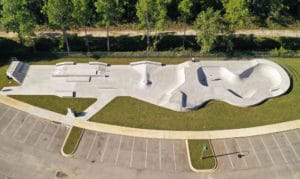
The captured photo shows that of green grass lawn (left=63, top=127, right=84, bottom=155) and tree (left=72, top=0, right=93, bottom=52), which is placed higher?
tree (left=72, top=0, right=93, bottom=52)

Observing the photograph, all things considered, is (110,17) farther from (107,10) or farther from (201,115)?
(201,115)

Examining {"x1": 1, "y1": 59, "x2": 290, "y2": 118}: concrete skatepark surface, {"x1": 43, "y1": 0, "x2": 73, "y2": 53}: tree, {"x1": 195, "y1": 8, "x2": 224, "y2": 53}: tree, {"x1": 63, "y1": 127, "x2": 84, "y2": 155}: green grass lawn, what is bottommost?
{"x1": 63, "y1": 127, "x2": 84, "y2": 155}: green grass lawn

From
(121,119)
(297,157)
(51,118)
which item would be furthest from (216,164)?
(51,118)

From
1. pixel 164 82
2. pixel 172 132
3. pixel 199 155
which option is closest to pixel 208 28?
pixel 164 82

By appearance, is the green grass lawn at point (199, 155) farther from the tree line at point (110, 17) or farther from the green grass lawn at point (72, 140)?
the tree line at point (110, 17)

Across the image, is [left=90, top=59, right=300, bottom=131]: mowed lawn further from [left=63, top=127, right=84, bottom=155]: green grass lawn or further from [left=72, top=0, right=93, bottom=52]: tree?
[left=72, top=0, right=93, bottom=52]: tree

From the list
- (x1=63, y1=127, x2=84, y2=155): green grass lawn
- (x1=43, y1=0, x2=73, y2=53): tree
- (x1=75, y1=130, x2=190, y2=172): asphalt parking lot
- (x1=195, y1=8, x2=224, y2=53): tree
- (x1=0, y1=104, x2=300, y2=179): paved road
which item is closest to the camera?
(x1=0, y1=104, x2=300, y2=179): paved road

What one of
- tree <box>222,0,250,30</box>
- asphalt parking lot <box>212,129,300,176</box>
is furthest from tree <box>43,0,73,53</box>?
asphalt parking lot <box>212,129,300,176</box>
